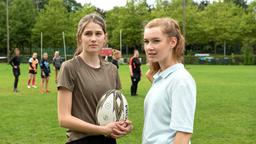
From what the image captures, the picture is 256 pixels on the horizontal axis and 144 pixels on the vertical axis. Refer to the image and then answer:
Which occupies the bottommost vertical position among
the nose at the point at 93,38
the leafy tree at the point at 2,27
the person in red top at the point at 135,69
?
the person in red top at the point at 135,69

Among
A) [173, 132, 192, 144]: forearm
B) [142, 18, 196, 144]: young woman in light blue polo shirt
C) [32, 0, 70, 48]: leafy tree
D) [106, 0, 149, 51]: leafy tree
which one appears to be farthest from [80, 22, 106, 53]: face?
[32, 0, 70, 48]: leafy tree

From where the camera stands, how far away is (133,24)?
61531mm

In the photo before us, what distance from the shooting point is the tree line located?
60844 millimetres

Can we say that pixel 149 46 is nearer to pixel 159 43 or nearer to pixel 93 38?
pixel 159 43

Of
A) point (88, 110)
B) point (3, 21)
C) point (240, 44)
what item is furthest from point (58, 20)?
point (88, 110)

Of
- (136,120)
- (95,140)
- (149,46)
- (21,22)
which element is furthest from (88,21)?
(21,22)

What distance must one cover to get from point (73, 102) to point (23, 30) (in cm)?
6286

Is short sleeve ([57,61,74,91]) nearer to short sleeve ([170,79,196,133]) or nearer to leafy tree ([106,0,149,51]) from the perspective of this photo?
short sleeve ([170,79,196,133])

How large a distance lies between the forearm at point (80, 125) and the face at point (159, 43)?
68 centimetres

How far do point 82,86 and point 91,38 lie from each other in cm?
36

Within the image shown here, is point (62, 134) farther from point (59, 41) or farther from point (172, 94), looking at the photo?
point (59, 41)

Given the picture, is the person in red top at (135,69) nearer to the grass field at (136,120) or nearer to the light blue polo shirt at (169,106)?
the grass field at (136,120)

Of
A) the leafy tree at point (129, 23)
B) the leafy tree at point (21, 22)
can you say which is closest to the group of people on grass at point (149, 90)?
the leafy tree at point (129, 23)

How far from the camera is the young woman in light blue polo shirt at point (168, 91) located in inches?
105
